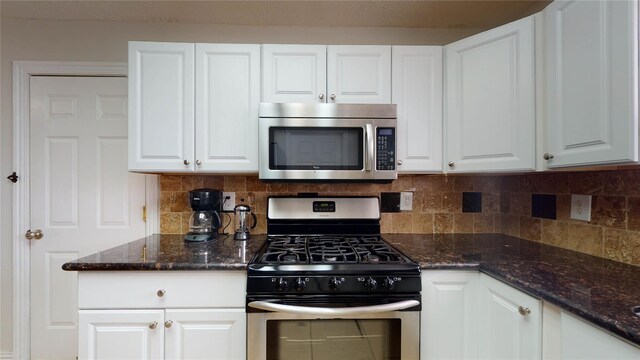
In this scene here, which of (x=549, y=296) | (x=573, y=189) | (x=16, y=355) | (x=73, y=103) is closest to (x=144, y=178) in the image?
(x=73, y=103)

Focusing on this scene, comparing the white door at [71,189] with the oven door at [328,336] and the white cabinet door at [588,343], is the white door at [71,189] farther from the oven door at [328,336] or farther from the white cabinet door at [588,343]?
the white cabinet door at [588,343]

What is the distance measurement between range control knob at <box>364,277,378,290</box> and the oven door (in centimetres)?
12

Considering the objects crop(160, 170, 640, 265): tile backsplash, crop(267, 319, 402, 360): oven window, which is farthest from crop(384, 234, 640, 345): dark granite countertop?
crop(267, 319, 402, 360): oven window

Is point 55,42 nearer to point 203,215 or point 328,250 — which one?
point 203,215

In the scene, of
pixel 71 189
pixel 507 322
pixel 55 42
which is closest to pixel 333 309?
pixel 507 322

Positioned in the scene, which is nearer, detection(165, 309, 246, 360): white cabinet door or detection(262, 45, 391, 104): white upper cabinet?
detection(165, 309, 246, 360): white cabinet door

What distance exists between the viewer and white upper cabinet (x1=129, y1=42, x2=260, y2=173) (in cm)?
154

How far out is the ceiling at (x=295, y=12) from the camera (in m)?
1.70

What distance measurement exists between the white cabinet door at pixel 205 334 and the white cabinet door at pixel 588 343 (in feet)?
3.90

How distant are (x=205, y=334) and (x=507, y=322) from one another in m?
1.28

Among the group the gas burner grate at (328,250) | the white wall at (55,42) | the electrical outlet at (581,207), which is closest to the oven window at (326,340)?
the gas burner grate at (328,250)

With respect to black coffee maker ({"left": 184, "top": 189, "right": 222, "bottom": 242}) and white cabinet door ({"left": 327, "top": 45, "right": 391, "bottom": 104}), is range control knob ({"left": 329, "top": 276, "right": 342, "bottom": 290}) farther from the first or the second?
white cabinet door ({"left": 327, "top": 45, "right": 391, "bottom": 104})

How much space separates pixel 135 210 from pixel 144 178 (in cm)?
23

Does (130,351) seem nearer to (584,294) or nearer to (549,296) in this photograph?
(549,296)
